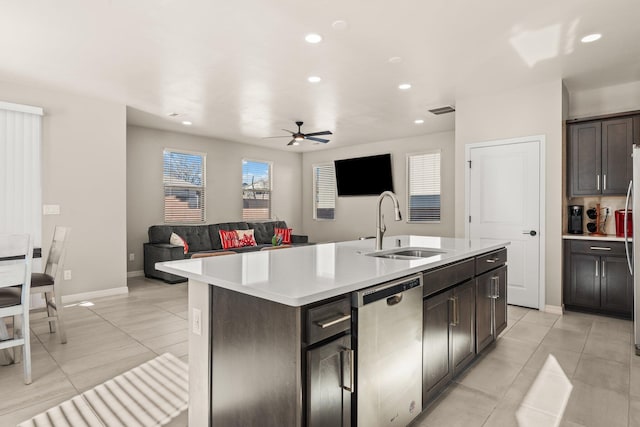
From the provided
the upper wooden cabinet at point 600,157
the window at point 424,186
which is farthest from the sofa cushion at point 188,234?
the upper wooden cabinet at point 600,157

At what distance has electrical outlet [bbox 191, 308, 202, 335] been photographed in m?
1.71

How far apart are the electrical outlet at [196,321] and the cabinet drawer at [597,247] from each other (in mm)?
4190

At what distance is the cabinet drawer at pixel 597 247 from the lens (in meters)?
3.84

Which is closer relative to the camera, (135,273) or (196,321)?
(196,321)

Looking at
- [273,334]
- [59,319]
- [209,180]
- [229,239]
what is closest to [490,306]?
[273,334]

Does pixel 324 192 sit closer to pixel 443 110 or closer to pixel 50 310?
pixel 443 110

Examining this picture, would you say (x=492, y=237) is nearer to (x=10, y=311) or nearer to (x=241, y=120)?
(x=241, y=120)

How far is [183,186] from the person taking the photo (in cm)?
709

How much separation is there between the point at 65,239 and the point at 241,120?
3434 mm

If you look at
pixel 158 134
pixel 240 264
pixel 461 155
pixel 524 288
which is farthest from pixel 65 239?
pixel 524 288

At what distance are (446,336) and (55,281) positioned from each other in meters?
3.22

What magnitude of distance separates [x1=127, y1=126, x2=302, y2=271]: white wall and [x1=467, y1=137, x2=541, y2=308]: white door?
496 cm

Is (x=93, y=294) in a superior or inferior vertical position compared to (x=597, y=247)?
inferior

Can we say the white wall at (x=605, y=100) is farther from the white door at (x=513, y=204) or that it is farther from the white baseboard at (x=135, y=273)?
the white baseboard at (x=135, y=273)
